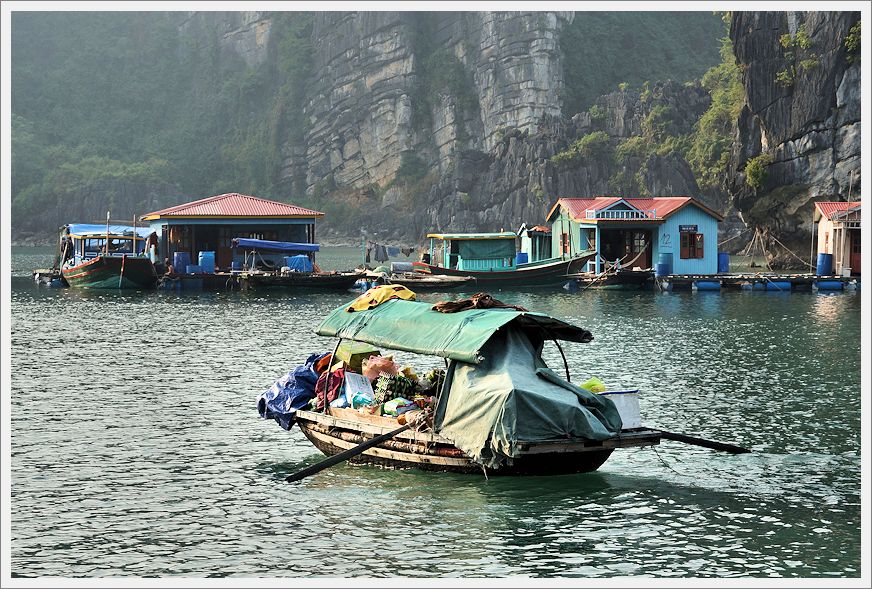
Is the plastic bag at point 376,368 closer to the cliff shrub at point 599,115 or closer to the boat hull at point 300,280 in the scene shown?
the boat hull at point 300,280

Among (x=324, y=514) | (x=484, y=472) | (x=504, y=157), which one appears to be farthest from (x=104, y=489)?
(x=504, y=157)

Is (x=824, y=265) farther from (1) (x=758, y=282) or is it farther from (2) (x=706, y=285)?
(2) (x=706, y=285)

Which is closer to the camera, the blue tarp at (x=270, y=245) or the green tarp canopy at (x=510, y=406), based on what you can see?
the green tarp canopy at (x=510, y=406)

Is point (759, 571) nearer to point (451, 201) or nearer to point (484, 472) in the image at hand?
point (484, 472)

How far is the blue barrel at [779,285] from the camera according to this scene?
60938mm

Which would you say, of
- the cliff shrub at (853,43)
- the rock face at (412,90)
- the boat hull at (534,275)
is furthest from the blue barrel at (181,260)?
the rock face at (412,90)

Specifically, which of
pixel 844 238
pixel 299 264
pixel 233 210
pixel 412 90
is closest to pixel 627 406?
pixel 299 264

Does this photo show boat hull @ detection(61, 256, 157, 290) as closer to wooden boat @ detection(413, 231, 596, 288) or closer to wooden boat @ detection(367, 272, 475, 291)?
wooden boat @ detection(367, 272, 475, 291)

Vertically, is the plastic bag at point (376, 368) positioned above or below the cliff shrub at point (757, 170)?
below

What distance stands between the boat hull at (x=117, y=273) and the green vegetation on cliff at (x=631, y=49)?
119 m

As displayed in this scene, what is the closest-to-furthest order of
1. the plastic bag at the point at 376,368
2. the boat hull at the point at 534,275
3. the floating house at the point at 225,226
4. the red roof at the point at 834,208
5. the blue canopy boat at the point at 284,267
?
the plastic bag at the point at 376,368, the blue canopy boat at the point at 284,267, the boat hull at the point at 534,275, the red roof at the point at 834,208, the floating house at the point at 225,226

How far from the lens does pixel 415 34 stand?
625ft

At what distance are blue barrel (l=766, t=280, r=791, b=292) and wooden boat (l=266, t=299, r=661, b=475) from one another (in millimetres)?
43936

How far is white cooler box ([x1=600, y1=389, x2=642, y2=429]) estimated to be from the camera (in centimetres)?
1864
